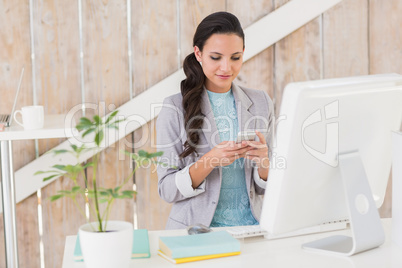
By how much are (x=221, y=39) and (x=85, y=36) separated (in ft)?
2.42

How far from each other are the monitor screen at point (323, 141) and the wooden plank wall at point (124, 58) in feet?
4.20

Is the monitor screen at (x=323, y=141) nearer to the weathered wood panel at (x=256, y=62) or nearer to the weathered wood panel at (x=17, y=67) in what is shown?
the weathered wood panel at (x=256, y=62)

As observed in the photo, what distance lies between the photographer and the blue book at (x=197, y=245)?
1.30 meters

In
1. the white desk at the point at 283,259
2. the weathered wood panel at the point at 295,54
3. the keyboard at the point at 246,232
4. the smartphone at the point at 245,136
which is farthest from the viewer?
the weathered wood panel at the point at 295,54

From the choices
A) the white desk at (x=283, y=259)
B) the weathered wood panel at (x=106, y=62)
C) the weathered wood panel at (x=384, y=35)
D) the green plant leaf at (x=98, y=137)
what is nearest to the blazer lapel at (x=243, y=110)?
the weathered wood panel at (x=106, y=62)

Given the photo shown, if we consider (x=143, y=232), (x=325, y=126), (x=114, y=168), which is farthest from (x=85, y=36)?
(x=325, y=126)

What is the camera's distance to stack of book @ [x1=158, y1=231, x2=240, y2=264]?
1302mm

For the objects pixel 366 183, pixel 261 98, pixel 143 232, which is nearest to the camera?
pixel 366 183

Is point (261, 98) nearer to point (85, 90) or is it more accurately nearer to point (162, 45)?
point (162, 45)

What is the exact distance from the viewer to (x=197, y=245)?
1.32 metres

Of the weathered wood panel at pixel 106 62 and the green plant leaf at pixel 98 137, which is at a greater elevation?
the weathered wood panel at pixel 106 62

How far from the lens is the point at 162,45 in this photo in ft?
8.18

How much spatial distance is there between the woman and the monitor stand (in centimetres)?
64

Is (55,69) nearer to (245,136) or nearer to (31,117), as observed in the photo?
(31,117)
